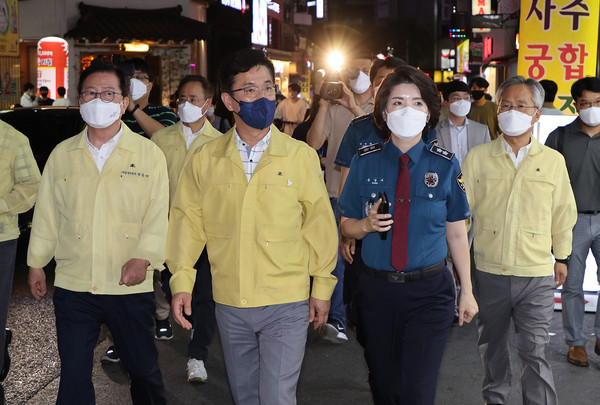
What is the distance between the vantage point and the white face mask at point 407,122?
12.8 ft

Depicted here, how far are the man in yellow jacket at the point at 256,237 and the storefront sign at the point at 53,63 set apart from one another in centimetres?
1742

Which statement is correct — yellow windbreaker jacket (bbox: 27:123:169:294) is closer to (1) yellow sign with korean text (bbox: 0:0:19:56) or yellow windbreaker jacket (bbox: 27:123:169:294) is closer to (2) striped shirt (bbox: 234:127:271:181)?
(2) striped shirt (bbox: 234:127:271:181)

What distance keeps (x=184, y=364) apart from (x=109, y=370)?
61 cm

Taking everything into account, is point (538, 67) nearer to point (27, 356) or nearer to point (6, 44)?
point (27, 356)

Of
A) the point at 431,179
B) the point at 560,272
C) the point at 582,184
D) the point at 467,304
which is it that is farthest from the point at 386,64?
the point at 467,304

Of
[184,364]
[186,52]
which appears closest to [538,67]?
[184,364]

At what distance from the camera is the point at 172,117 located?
6.80 meters

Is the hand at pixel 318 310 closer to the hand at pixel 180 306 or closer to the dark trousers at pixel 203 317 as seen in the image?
the hand at pixel 180 306

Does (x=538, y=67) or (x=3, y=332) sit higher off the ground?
(x=538, y=67)

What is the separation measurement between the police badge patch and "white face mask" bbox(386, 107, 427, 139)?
8.8 inches

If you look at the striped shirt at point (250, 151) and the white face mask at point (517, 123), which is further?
the white face mask at point (517, 123)

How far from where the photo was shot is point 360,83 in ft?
21.9

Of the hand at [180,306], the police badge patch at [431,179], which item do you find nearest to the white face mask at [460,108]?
the police badge patch at [431,179]

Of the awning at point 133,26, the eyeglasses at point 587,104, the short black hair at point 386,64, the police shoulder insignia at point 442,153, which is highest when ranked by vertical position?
the awning at point 133,26
